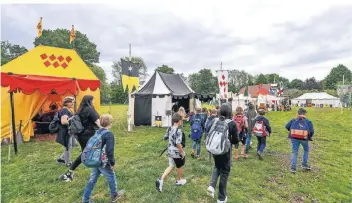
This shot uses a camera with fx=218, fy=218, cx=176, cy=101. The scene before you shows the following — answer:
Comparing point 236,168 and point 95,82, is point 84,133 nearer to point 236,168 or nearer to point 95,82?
point 236,168

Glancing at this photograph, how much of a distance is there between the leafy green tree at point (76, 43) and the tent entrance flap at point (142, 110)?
120 feet

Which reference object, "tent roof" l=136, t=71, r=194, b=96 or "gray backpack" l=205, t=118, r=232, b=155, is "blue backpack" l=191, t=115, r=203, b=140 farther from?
"tent roof" l=136, t=71, r=194, b=96

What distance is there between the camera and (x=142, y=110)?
45.0 ft

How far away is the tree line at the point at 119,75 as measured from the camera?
43562mm

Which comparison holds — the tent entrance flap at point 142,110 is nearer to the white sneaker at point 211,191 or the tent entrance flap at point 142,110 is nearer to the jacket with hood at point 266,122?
the jacket with hood at point 266,122

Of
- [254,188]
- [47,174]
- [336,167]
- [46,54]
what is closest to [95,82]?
[46,54]

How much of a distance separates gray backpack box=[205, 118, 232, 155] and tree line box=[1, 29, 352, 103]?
646 inches

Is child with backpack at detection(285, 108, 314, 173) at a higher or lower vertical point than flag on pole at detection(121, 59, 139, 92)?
lower

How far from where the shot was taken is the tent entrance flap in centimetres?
1359

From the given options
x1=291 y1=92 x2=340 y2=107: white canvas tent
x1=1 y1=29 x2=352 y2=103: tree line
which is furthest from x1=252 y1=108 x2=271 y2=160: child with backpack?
x1=291 y1=92 x2=340 y2=107: white canvas tent

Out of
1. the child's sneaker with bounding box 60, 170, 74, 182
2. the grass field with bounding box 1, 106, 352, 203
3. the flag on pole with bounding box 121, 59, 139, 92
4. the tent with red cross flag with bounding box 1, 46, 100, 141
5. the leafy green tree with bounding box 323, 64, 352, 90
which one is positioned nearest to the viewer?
the grass field with bounding box 1, 106, 352, 203

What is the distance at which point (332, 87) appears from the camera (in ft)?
227

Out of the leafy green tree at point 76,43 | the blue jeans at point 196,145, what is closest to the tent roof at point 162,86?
the blue jeans at point 196,145

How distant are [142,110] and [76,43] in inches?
1582
